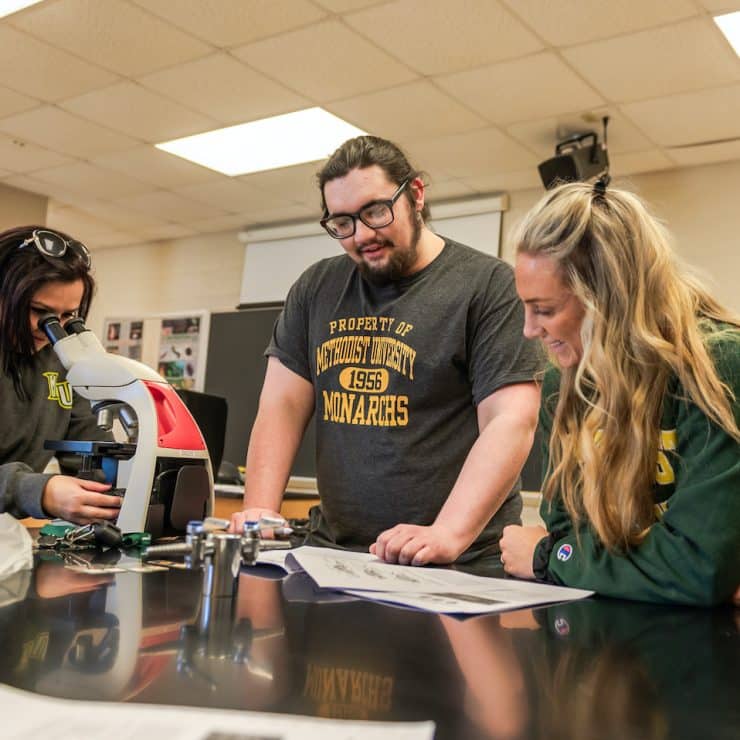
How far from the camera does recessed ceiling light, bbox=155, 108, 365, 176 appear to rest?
414 cm

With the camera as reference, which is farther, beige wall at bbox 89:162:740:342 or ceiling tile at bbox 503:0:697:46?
beige wall at bbox 89:162:740:342

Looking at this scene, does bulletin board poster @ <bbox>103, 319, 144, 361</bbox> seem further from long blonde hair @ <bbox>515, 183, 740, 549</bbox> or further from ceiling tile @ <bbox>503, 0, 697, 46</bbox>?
long blonde hair @ <bbox>515, 183, 740, 549</bbox>

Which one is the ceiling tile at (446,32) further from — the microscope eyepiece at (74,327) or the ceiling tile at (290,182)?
the microscope eyepiece at (74,327)

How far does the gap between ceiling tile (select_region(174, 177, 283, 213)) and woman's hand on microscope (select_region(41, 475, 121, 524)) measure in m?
4.02

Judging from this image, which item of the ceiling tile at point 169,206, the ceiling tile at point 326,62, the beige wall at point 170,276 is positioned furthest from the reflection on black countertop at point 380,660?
the beige wall at point 170,276

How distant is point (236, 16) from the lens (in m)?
3.16

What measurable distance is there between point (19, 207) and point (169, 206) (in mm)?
981

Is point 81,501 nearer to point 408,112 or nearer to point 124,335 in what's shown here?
point 408,112

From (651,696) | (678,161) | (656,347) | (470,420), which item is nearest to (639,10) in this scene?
(678,161)

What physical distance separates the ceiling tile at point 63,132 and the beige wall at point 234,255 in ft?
5.43

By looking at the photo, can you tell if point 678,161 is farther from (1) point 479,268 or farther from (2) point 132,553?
(2) point 132,553

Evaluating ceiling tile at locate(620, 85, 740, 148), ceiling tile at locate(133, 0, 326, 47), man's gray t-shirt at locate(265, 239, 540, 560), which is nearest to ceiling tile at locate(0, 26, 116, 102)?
ceiling tile at locate(133, 0, 326, 47)

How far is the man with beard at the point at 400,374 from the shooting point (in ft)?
4.89

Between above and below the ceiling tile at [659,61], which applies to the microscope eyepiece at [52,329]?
below
